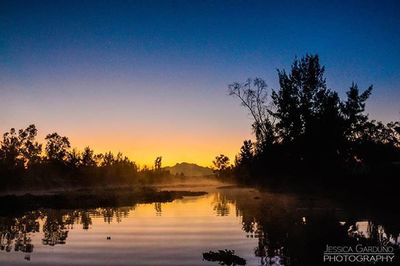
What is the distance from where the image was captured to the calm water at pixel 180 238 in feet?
61.2

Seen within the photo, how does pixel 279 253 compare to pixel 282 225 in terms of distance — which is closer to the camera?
pixel 279 253

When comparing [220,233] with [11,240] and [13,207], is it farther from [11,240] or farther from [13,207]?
[13,207]

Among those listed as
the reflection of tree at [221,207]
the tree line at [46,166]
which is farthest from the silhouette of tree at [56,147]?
the reflection of tree at [221,207]

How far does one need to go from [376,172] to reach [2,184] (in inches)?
3569

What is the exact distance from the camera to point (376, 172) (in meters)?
37.4

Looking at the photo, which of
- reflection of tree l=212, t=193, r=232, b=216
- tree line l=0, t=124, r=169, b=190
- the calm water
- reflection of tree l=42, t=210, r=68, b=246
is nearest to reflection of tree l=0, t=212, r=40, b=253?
the calm water

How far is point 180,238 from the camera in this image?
2486 centimetres

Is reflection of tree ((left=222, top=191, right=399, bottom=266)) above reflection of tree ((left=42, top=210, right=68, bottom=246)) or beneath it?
above

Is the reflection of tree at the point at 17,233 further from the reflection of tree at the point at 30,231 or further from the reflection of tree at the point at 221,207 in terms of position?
the reflection of tree at the point at 221,207

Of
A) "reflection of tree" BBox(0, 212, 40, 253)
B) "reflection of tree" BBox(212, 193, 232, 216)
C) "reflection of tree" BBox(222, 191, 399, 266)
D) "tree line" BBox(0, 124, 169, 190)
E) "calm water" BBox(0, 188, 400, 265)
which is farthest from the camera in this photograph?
"tree line" BBox(0, 124, 169, 190)

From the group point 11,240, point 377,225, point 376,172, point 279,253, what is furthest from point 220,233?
point 376,172

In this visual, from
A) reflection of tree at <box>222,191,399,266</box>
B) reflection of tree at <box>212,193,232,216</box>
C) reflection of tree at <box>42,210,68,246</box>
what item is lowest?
reflection of tree at <box>212,193,232,216</box>

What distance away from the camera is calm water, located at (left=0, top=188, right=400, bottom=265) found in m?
18.7

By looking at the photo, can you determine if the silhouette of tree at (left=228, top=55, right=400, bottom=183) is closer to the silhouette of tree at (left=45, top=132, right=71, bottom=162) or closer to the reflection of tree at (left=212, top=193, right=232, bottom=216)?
the reflection of tree at (left=212, top=193, right=232, bottom=216)
